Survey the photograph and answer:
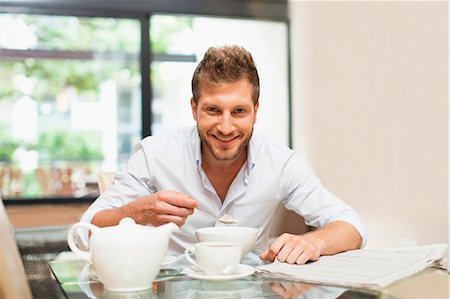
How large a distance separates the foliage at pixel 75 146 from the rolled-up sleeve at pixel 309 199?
3.28 m

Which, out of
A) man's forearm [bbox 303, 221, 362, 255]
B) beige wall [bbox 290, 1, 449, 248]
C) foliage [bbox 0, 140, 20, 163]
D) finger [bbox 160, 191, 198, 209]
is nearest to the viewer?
finger [bbox 160, 191, 198, 209]

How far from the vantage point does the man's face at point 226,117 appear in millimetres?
1542

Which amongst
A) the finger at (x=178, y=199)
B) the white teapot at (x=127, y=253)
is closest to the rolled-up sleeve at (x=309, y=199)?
the finger at (x=178, y=199)

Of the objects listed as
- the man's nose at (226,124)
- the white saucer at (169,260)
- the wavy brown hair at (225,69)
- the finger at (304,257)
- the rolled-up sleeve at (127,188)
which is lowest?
the white saucer at (169,260)

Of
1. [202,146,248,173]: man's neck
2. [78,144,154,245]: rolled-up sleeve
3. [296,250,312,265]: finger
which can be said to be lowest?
[296,250,312,265]: finger

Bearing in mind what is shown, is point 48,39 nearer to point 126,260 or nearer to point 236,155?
point 236,155

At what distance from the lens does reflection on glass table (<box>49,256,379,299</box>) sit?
3.34ft

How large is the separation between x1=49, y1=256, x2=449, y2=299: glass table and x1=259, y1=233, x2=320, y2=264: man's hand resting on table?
134mm

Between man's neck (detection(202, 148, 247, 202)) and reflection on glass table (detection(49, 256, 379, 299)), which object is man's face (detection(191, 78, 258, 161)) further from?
→ reflection on glass table (detection(49, 256, 379, 299))

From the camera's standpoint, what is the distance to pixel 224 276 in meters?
1.10

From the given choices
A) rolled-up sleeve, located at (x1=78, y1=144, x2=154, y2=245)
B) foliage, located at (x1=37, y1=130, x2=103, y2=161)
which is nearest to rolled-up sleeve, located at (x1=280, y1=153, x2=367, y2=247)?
rolled-up sleeve, located at (x1=78, y1=144, x2=154, y2=245)

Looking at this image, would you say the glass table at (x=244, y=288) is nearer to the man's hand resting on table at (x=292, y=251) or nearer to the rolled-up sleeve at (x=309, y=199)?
the man's hand resting on table at (x=292, y=251)

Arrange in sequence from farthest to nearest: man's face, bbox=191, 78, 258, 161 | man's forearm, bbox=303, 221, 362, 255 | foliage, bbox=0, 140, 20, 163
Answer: foliage, bbox=0, 140, 20, 163 < man's face, bbox=191, 78, 258, 161 < man's forearm, bbox=303, 221, 362, 255

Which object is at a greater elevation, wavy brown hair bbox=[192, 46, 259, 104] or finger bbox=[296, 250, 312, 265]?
wavy brown hair bbox=[192, 46, 259, 104]
